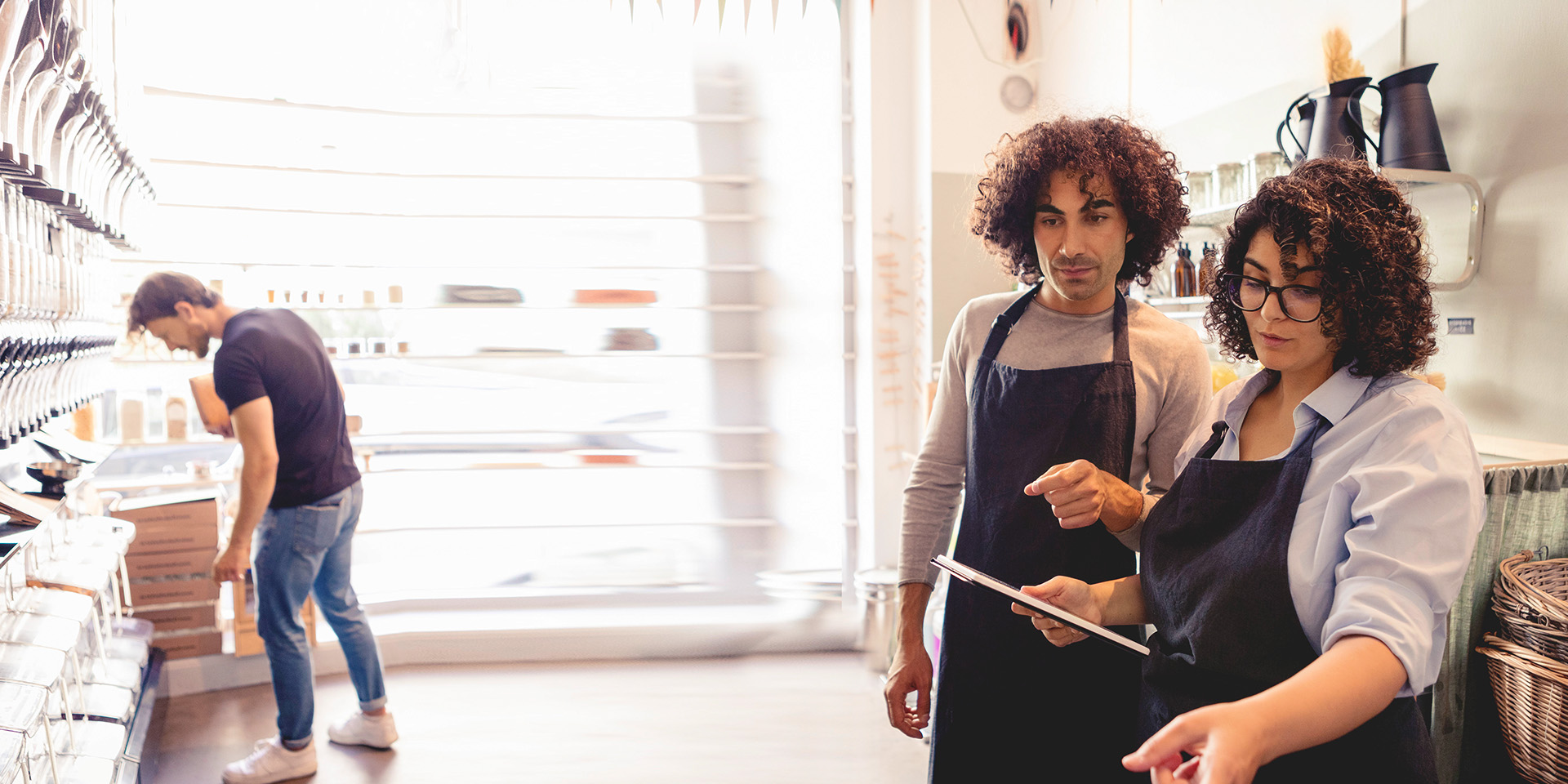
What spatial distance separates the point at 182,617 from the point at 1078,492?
152 inches

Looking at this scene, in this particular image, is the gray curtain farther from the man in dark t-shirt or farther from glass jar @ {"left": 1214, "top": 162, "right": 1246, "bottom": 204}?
the man in dark t-shirt

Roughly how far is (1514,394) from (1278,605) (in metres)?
1.55

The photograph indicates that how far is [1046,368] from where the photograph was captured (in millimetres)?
1515

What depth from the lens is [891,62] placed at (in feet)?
13.8

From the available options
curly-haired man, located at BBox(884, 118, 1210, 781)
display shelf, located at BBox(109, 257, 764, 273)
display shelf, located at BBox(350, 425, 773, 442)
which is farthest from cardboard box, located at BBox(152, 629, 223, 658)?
curly-haired man, located at BBox(884, 118, 1210, 781)

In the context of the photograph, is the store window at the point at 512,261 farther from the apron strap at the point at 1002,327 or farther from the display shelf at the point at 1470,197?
the apron strap at the point at 1002,327

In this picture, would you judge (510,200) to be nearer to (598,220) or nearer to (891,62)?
(598,220)

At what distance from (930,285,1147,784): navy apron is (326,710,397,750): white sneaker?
2.48 m

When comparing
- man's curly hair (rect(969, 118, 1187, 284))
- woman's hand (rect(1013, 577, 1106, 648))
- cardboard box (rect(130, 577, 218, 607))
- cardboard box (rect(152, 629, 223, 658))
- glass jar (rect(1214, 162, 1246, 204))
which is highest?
glass jar (rect(1214, 162, 1246, 204))

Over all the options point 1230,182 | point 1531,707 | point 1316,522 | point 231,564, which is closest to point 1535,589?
point 1531,707

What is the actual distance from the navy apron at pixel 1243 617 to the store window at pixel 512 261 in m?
3.34

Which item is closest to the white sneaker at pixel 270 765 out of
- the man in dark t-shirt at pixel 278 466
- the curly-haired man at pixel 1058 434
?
the man in dark t-shirt at pixel 278 466

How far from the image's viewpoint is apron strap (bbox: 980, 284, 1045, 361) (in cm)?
157

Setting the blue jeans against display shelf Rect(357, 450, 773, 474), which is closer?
the blue jeans
